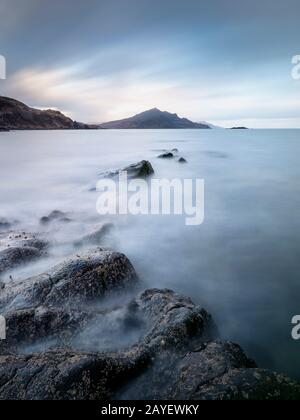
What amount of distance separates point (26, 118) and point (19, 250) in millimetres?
165677

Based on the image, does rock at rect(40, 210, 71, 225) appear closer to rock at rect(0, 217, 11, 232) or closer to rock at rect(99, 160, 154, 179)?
rock at rect(0, 217, 11, 232)

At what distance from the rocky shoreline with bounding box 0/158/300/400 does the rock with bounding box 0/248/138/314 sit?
1cm

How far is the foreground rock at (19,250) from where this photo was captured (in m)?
6.09

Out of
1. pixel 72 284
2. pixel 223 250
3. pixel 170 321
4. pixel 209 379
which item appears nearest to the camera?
pixel 209 379

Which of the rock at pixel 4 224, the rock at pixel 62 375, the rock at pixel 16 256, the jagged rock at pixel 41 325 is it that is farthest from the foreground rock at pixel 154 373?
the rock at pixel 4 224

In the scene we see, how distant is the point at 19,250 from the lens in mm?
6367

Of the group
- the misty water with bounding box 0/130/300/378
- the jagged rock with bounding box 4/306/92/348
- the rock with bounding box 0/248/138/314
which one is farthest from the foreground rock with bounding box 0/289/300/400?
the rock with bounding box 0/248/138/314

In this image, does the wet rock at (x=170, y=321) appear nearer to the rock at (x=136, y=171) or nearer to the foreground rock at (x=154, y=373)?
the foreground rock at (x=154, y=373)

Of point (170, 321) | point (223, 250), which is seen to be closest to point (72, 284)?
point (170, 321)

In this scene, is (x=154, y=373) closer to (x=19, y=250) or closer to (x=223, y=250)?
(x=19, y=250)

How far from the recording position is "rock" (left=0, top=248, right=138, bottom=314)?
4.70 m

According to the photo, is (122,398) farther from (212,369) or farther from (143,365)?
(212,369)

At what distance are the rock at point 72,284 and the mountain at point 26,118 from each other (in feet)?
491
